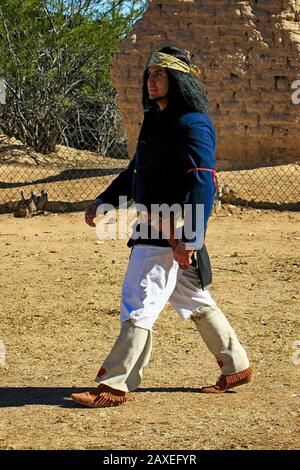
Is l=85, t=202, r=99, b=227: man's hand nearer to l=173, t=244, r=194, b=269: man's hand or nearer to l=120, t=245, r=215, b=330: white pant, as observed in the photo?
l=120, t=245, r=215, b=330: white pant

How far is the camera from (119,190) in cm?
520

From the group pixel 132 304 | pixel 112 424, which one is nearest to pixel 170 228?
pixel 132 304

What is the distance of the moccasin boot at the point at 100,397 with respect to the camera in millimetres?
4891

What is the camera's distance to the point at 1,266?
867 centimetres

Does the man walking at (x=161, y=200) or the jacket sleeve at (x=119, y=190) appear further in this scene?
the jacket sleeve at (x=119, y=190)

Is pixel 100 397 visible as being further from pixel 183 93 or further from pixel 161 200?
pixel 183 93

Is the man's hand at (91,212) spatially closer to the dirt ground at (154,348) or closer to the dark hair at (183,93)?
the dark hair at (183,93)

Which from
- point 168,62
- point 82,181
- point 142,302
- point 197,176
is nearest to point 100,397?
point 142,302

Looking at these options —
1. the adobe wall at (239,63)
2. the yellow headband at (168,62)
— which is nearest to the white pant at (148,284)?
the yellow headband at (168,62)

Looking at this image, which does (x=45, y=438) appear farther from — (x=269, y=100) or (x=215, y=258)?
(x=269, y=100)

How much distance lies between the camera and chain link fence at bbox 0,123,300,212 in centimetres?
1130

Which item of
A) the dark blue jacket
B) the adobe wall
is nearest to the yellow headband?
the dark blue jacket

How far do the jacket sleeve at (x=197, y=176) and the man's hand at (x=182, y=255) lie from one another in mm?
30

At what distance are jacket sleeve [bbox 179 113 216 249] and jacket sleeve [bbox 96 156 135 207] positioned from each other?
0.51 m
